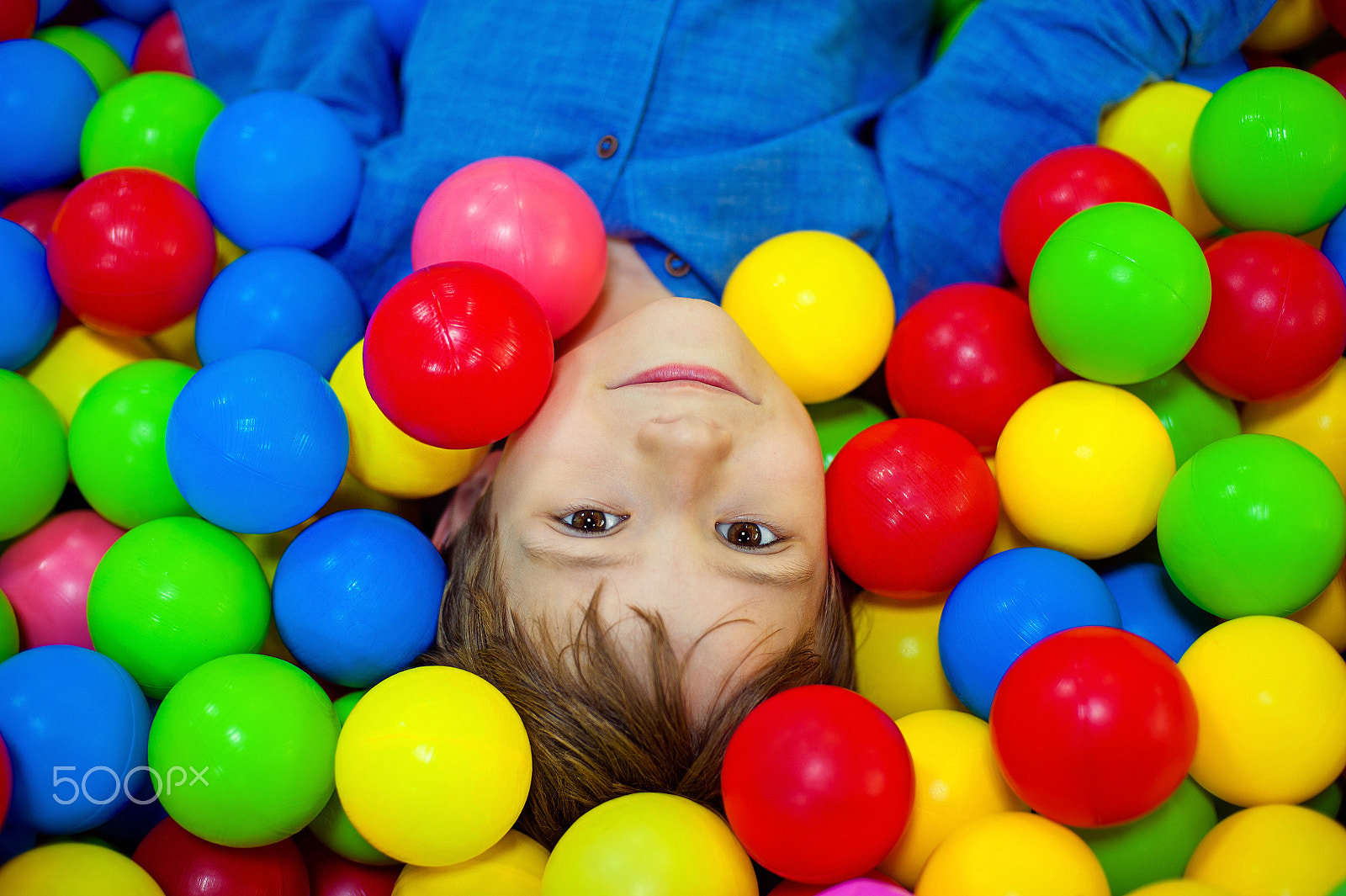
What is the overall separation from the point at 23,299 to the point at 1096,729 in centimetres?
154

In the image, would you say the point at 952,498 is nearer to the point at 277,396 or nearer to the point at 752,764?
the point at 752,764

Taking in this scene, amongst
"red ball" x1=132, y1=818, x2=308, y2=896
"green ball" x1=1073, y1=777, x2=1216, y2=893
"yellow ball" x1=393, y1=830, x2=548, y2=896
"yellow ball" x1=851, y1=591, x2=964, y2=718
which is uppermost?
"green ball" x1=1073, y1=777, x2=1216, y2=893

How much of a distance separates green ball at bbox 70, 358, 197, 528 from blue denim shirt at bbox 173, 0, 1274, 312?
464 millimetres

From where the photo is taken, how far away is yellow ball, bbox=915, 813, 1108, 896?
3.41 ft

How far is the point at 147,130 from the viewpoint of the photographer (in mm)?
1675

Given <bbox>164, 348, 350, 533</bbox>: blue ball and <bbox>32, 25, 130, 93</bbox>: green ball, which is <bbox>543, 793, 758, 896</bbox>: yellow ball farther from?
<bbox>32, 25, 130, 93</bbox>: green ball

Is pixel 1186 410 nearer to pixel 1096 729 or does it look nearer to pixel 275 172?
pixel 1096 729

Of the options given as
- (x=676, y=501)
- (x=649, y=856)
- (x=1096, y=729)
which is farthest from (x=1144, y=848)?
(x=676, y=501)

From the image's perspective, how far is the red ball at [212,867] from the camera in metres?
1.19

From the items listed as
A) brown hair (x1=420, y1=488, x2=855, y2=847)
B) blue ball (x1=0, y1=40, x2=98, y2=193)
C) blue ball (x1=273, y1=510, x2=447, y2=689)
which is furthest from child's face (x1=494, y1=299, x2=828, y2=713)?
blue ball (x1=0, y1=40, x2=98, y2=193)

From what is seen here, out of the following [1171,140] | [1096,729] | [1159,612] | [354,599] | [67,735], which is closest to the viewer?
[1096,729]

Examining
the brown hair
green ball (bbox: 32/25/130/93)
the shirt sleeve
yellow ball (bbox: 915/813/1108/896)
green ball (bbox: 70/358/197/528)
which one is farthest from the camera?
green ball (bbox: 32/25/130/93)

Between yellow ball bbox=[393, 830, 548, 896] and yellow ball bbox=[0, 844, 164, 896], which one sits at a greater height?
yellow ball bbox=[0, 844, 164, 896]

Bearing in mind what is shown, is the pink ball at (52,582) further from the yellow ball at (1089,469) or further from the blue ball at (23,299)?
the yellow ball at (1089,469)
